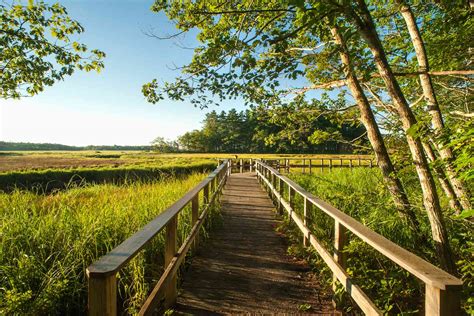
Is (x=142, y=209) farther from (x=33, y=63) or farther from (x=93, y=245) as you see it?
(x=33, y=63)

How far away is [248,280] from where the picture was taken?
3.46 m

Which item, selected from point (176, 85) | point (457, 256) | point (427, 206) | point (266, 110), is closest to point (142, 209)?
point (176, 85)

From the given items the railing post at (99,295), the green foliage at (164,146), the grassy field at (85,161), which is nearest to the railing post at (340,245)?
the railing post at (99,295)

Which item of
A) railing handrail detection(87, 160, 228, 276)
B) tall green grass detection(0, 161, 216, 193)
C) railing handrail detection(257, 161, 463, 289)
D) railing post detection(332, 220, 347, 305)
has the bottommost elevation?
tall green grass detection(0, 161, 216, 193)

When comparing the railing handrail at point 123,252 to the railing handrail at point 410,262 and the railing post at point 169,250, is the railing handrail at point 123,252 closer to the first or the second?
the railing post at point 169,250

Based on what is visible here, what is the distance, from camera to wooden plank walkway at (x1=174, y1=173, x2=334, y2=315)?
2.89 metres

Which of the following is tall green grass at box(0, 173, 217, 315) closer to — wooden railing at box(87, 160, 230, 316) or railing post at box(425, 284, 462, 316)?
wooden railing at box(87, 160, 230, 316)

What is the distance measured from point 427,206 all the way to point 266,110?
385 cm

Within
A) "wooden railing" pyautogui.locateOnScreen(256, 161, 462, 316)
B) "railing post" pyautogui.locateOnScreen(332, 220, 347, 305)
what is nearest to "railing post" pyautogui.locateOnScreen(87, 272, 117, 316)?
"wooden railing" pyautogui.locateOnScreen(256, 161, 462, 316)

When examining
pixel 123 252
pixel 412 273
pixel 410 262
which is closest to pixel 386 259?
pixel 410 262

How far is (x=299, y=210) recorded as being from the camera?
6.62 meters

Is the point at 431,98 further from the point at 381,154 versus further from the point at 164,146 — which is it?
the point at 164,146

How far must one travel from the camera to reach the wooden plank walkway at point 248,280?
2.89 metres

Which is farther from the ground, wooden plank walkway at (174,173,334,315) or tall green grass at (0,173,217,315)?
tall green grass at (0,173,217,315)
